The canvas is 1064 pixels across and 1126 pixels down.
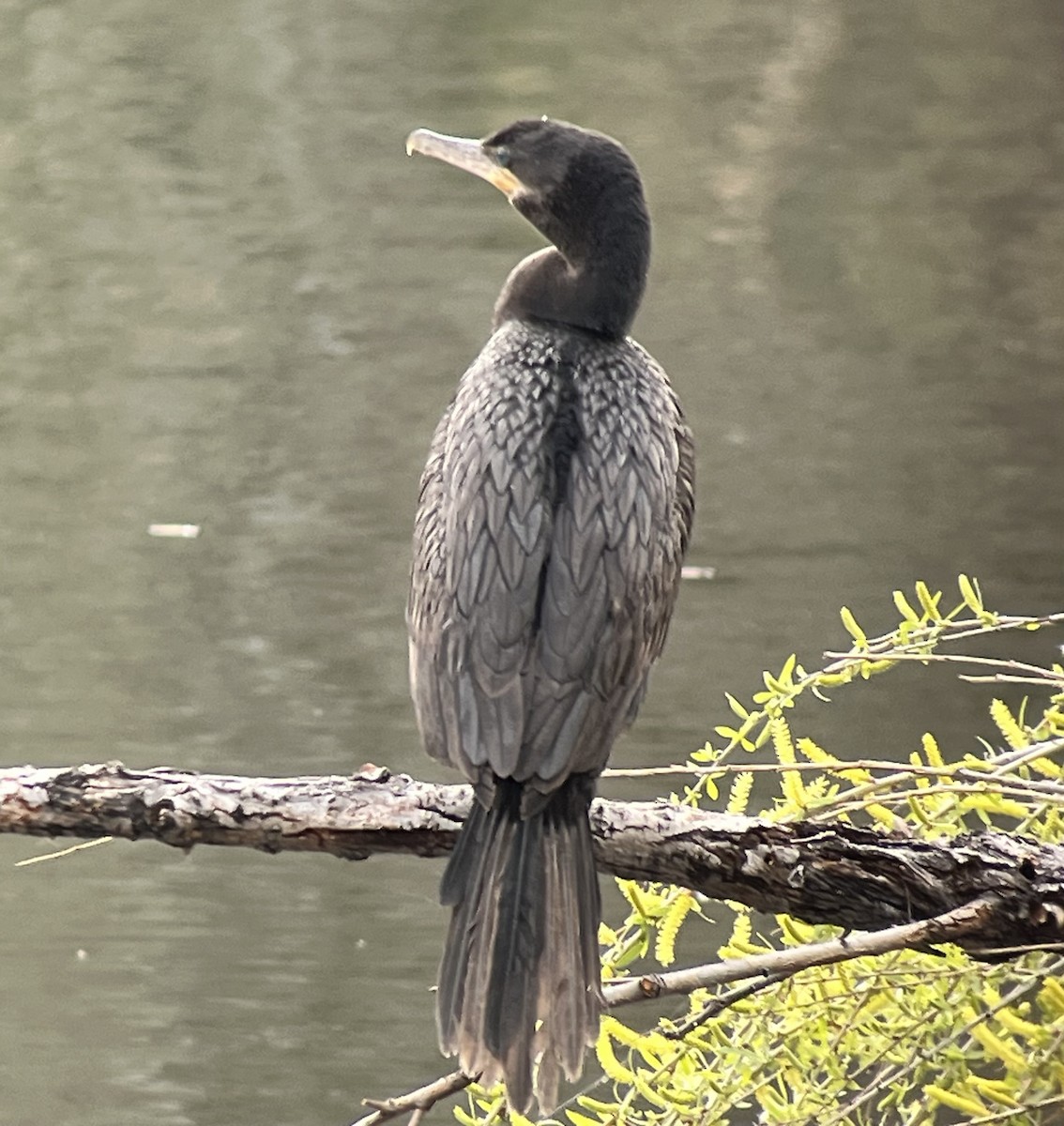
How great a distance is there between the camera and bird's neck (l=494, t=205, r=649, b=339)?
191 centimetres

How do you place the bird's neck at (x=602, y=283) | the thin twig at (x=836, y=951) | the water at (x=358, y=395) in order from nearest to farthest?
the thin twig at (x=836, y=951), the bird's neck at (x=602, y=283), the water at (x=358, y=395)

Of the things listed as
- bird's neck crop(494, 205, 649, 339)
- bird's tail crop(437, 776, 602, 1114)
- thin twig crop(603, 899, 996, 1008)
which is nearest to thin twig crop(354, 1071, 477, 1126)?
bird's tail crop(437, 776, 602, 1114)

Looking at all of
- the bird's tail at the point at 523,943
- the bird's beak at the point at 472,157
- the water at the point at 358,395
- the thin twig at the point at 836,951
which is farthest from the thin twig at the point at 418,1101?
the water at the point at 358,395

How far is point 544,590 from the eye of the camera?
1.62 meters

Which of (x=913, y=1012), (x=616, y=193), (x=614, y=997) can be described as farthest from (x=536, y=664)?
(x=616, y=193)

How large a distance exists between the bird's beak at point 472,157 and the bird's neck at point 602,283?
9 centimetres

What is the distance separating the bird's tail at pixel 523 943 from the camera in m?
1.50

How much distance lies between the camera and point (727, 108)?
6.84 metres

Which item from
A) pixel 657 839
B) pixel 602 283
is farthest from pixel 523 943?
pixel 602 283

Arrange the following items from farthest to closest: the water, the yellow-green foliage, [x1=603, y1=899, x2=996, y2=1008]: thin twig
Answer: the water
the yellow-green foliage
[x1=603, y1=899, x2=996, y2=1008]: thin twig

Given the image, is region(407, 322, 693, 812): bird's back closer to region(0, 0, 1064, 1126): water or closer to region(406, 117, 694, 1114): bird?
region(406, 117, 694, 1114): bird

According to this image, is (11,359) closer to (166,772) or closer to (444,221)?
(444,221)

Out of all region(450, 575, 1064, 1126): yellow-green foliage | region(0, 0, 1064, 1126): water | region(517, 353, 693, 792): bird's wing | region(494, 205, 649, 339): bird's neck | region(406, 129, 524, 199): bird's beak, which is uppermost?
region(406, 129, 524, 199): bird's beak

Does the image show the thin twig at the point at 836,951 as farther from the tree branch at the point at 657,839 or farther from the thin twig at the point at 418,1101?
the thin twig at the point at 418,1101
